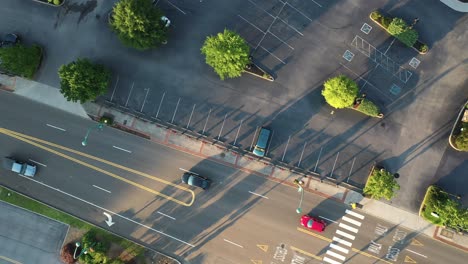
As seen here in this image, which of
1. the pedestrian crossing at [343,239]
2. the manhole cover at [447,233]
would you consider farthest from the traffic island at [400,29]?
the manhole cover at [447,233]

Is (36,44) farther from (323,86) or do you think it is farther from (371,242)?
(371,242)

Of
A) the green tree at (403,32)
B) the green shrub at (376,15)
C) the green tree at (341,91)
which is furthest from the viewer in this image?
the green shrub at (376,15)

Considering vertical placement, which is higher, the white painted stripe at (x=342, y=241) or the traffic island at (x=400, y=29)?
the traffic island at (x=400, y=29)

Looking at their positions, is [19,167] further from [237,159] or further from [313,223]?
[313,223]

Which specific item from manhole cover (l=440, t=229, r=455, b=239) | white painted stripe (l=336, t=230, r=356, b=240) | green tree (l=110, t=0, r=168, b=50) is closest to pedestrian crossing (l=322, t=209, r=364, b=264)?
white painted stripe (l=336, t=230, r=356, b=240)

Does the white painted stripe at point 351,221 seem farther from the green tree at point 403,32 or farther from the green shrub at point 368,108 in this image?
the green tree at point 403,32

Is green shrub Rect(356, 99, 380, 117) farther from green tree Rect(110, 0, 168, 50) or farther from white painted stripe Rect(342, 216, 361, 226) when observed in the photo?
green tree Rect(110, 0, 168, 50)
